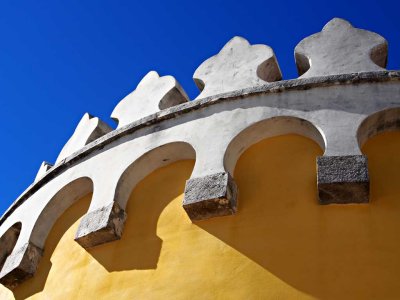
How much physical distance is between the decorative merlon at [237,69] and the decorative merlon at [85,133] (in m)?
1.17

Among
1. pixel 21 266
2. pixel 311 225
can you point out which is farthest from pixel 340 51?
pixel 21 266

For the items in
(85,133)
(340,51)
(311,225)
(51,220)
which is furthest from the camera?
(85,133)

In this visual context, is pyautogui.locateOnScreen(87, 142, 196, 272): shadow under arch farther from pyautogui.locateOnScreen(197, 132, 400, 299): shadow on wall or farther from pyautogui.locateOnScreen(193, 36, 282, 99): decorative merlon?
pyautogui.locateOnScreen(193, 36, 282, 99): decorative merlon

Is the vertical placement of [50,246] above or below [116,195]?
below

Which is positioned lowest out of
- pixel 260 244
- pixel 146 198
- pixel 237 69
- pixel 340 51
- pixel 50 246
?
pixel 260 244

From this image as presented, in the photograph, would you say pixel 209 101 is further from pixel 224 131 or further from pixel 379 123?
pixel 379 123

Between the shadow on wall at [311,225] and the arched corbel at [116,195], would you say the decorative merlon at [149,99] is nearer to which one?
the arched corbel at [116,195]

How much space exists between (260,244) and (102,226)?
1241 mm

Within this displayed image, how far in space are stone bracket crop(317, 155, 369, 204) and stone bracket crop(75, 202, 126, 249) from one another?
1.53m

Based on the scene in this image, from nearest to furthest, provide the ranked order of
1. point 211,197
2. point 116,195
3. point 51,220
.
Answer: point 211,197, point 116,195, point 51,220

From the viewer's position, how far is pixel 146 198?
15.3 ft

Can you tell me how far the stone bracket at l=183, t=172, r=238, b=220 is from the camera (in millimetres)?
4074

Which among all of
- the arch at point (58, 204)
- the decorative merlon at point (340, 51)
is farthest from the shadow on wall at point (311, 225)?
the arch at point (58, 204)

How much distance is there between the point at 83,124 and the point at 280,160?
8.92 ft
